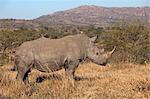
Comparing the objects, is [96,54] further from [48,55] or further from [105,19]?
[105,19]

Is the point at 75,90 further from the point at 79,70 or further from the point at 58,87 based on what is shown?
the point at 79,70

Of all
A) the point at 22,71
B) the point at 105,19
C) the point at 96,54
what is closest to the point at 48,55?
the point at 22,71

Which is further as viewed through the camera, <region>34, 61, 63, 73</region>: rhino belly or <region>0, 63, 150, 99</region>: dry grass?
<region>34, 61, 63, 73</region>: rhino belly

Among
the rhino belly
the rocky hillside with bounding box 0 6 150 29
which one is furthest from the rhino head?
the rocky hillside with bounding box 0 6 150 29

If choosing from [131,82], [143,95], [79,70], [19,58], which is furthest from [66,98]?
[79,70]

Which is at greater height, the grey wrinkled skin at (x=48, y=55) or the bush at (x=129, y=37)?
the grey wrinkled skin at (x=48, y=55)

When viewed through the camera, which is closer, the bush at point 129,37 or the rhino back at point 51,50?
the rhino back at point 51,50

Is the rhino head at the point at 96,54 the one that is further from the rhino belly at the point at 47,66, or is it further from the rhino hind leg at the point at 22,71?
the rhino hind leg at the point at 22,71

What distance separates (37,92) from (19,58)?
2086 mm

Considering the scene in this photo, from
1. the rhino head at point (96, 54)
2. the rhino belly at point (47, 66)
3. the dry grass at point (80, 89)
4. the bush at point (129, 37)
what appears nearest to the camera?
the dry grass at point (80, 89)

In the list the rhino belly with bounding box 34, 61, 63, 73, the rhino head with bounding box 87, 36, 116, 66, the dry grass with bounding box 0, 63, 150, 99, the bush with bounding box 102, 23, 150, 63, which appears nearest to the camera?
the dry grass with bounding box 0, 63, 150, 99

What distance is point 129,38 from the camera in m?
24.8

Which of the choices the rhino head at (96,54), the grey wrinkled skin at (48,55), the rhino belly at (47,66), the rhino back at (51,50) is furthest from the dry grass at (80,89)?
the rhino head at (96,54)

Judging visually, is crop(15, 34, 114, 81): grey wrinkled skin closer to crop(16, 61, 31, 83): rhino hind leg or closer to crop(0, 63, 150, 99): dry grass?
crop(16, 61, 31, 83): rhino hind leg
